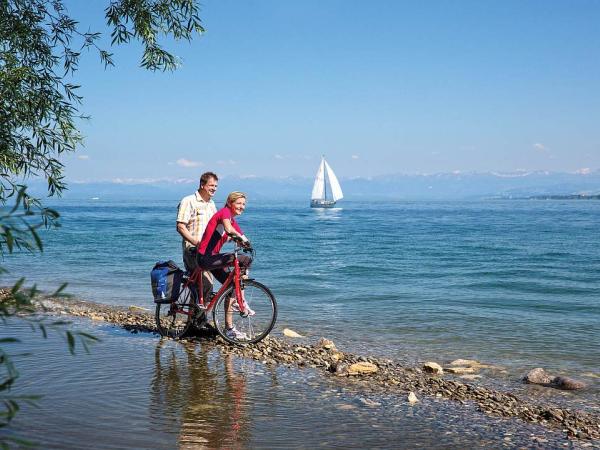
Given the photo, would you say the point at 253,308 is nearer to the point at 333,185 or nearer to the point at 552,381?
the point at 552,381

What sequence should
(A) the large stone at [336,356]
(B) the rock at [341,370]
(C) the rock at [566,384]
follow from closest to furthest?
(B) the rock at [341,370]
(C) the rock at [566,384]
(A) the large stone at [336,356]

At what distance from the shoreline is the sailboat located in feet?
454

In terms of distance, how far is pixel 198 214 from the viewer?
9102 mm

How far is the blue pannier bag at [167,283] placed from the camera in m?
9.33

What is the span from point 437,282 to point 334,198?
421 ft

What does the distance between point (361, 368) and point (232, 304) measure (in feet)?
6.95

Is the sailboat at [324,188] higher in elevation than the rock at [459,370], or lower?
higher

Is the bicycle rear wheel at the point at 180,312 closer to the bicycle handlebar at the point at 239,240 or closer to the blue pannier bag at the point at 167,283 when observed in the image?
the blue pannier bag at the point at 167,283

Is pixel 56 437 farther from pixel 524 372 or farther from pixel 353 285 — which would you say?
pixel 353 285

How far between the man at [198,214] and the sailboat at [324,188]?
13831 centimetres

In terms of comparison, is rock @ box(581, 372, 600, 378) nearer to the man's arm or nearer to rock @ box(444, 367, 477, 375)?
rock @ box(444, 367, 477, 375)

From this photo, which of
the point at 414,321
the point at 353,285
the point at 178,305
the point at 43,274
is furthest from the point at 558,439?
the point at 43,274

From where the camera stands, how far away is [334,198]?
15000 centimetres

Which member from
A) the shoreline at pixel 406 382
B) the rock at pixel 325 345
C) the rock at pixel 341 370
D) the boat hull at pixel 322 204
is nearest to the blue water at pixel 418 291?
the rock at pixel 325 345
